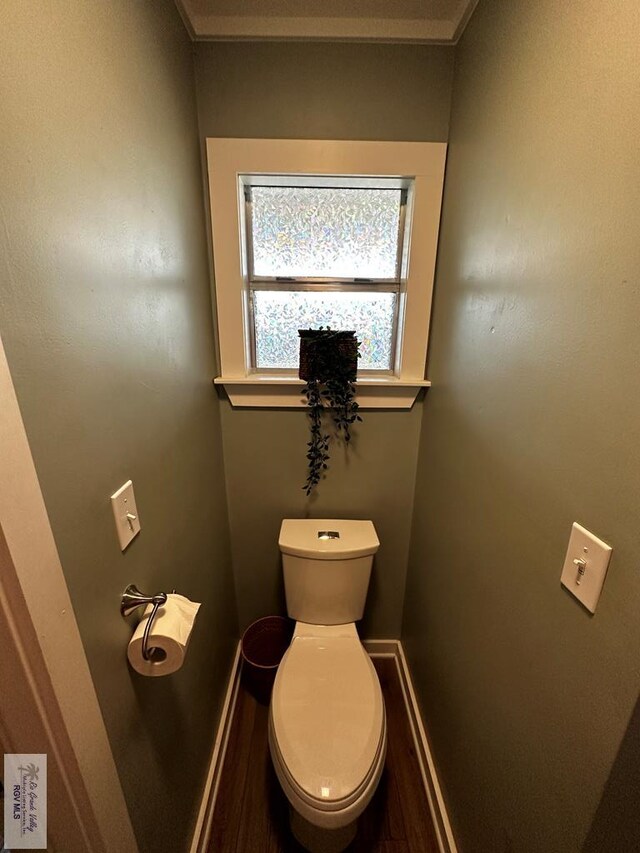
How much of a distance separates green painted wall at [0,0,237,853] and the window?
261 millimetres

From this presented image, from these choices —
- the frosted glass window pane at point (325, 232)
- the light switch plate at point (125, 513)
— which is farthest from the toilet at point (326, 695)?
the frosted glass window pane at point (325, 232)

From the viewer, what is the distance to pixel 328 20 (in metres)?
1.02

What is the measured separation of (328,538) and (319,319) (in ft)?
2.86

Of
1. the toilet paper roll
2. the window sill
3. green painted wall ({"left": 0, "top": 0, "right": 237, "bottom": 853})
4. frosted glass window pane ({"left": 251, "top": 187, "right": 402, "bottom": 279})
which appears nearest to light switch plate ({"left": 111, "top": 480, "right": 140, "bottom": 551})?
green painted wall ({"left": 0, "top": 0, "right": 237, "bottom": 853})

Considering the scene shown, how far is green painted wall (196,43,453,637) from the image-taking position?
1079 millimetres

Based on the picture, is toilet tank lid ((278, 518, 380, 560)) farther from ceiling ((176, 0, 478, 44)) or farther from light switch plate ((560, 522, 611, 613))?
ceiling ((176, 0, 478, 44))

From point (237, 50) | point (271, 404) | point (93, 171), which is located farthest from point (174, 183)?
point (271, 404)

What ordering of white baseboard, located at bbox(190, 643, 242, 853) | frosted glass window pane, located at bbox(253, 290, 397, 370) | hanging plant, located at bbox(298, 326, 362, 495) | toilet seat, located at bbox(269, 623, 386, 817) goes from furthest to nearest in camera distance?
1. frosted glass window pane, located at bbox(253, 290, 397, 370)
2. hanging plant, located at bbox(298, 326, 362, 495)
3. white baseboard, located at bbox(190, 643, 242, 853)
4. toilet seat, located at bbox(269, 623, 386, 817)

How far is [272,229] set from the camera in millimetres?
1312

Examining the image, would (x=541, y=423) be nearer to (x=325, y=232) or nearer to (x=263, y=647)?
(x=325, y=232)

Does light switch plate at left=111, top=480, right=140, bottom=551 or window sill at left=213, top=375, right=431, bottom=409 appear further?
window sill at left=213, top=375, right=431, bottom=409

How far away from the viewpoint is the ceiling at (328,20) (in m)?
0.98

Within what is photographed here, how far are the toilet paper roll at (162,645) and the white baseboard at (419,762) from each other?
31.3 inches

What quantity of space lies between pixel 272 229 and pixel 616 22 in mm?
1028
